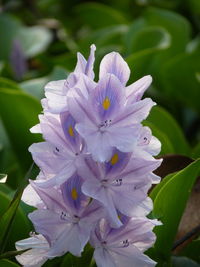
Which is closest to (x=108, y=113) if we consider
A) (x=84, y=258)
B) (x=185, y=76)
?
(x=84, y=258)

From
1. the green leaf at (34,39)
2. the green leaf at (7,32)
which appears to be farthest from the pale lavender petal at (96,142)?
the green leaf at (7,32)

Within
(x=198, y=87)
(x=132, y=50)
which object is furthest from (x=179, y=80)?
(x=132, y=50)

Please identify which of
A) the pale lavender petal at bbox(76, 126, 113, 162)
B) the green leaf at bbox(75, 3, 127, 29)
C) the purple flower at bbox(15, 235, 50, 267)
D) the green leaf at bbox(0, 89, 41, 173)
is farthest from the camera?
the green leaf at bbox(75, 3, 127, 29)

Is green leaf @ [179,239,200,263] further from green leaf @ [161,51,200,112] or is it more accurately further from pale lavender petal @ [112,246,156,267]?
green leaf @ [161,51,200,112]

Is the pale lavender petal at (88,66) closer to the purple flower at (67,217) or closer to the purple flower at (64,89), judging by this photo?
the purple flower at (64,89)

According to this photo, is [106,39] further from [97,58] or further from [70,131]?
[70,131]

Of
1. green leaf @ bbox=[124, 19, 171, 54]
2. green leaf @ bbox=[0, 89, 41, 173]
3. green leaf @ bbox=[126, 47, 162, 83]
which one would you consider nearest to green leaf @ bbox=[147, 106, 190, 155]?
green leaf @ bbox=[126, 47, 162, 83]

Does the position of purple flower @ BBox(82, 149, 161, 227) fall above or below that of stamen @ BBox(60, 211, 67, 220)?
above
